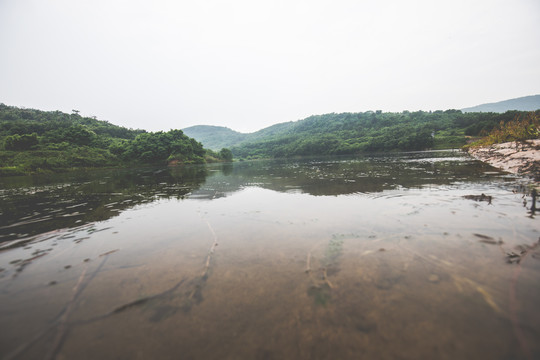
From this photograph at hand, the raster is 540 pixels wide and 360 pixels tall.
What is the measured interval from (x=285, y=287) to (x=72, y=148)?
7634 centimetres

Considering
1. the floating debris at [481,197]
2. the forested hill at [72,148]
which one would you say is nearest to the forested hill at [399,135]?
the floating debris at [481,197]

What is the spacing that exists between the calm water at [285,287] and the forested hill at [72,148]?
53390 millimetres

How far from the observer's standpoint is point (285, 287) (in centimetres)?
298

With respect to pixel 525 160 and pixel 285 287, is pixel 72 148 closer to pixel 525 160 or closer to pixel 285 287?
pixel 285 287

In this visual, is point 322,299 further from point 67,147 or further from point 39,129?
point 39,129

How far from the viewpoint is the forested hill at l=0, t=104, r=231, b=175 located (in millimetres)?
42000

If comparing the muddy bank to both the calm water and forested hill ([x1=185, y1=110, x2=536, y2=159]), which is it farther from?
forested hill ([x1=185, y1=110, x2=536, y2=159])

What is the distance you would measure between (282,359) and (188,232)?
14.8ft

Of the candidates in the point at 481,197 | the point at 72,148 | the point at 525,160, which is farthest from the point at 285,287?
the point at 72,148

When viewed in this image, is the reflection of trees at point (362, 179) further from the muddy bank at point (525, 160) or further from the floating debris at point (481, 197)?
the floating debris at point (481, 197)

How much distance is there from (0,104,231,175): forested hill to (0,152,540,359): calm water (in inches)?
2102

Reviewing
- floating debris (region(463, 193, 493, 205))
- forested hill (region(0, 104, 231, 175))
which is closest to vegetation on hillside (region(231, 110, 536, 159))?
floating debris (region(463, 193, 493, 205))

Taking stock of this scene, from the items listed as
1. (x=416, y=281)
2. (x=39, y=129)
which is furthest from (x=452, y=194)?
(x=39, y=129)

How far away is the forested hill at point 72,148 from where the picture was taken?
138ft
